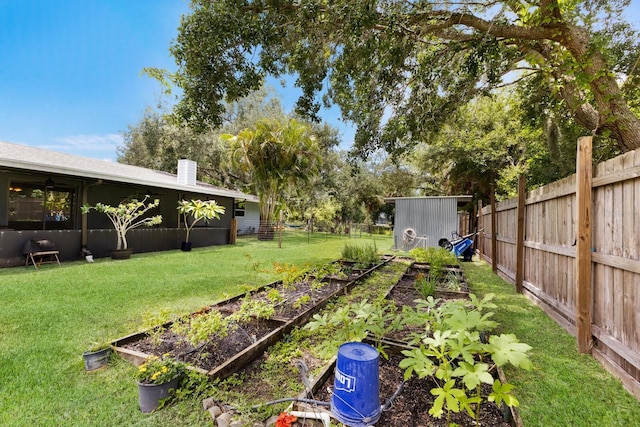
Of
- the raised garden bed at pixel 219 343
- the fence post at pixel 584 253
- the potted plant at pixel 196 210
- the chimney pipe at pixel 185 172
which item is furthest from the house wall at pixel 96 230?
the fence post at pixel 584 253

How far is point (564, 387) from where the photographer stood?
2355 millimetres

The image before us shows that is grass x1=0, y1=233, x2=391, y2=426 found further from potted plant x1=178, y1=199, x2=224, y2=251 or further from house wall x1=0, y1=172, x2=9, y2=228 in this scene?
house wall x1=0, y1=172, x2=9, y2=228

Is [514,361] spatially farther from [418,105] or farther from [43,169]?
[43,169]

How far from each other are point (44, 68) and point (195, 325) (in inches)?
984

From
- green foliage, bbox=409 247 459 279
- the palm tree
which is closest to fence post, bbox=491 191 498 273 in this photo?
green foliage, bbox=409 247 459 279

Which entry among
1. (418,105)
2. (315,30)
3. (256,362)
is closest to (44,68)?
(315,30)

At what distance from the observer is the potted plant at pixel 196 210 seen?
24.4 feet

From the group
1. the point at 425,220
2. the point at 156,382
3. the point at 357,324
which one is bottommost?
the point at 156,382

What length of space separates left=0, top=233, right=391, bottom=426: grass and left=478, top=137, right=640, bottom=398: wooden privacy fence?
3.22 m

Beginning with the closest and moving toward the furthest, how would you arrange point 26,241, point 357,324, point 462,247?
point 357,324 → point 26,241 → point 462,247

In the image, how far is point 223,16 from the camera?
14.5 ft

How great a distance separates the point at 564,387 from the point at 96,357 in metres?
3.75

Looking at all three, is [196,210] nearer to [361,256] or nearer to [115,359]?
[361,256]

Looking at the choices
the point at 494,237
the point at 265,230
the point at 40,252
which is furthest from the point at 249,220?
the point at 494,237
